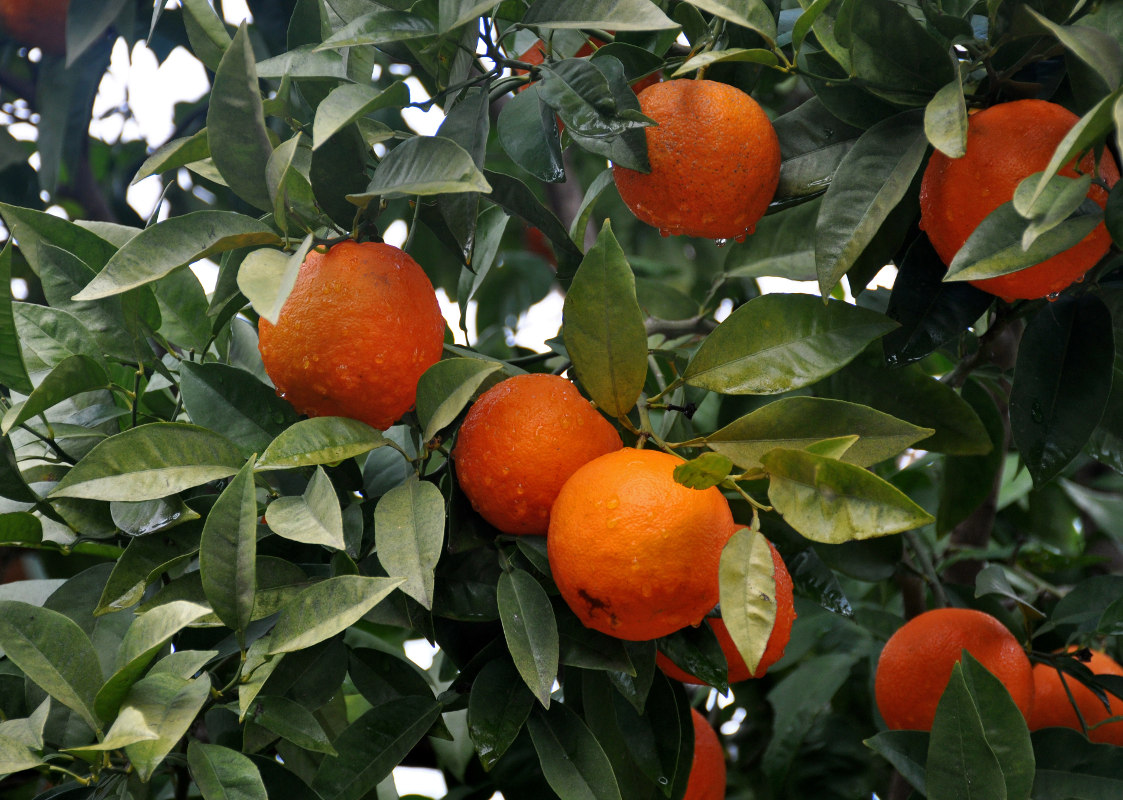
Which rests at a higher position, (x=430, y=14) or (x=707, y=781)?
(x=430, y=14)

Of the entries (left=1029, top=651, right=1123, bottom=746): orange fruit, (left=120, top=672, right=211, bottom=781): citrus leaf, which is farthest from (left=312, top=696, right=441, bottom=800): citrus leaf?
(left=1029, top=651, right=1123, bottom=746): orange fruit

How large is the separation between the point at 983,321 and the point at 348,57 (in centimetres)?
83

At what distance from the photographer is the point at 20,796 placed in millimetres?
1216

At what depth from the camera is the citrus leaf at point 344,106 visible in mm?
615

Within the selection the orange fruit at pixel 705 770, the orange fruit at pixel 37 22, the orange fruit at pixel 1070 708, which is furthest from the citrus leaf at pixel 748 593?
the orange fruit at pixel 37 22

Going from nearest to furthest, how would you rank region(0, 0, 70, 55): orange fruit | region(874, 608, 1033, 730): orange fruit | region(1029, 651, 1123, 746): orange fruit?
region(874, 608, 1033, 730): orange fruit → region(1029, 651, 1123, 746): orange fruit → region(0, 0, 70, 55): orange fruit

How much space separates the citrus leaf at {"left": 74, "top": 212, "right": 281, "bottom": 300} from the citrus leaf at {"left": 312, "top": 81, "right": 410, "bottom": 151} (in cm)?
11

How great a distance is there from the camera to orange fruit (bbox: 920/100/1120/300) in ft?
2.30

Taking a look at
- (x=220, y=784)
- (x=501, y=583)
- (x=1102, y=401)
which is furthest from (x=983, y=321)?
(x=220, y=784)

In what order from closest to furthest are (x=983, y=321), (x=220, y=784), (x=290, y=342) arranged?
1. (x=220, y=784)
2. (x=290, y=342)
3. (x=983, y=321)

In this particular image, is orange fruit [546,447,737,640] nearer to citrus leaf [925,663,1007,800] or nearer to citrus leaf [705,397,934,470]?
citrus leaf [705,397,934,470]

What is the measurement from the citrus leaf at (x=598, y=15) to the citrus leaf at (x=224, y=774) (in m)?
0.55

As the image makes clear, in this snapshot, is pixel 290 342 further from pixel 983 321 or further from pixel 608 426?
pixel 983 321

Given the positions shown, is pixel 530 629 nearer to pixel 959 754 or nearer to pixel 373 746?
pixel 373 746
